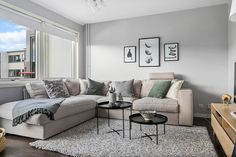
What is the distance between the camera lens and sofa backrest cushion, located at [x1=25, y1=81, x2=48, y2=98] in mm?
3186

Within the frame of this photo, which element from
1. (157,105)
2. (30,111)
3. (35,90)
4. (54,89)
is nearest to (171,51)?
(157,105)

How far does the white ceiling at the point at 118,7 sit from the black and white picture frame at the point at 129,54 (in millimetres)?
835

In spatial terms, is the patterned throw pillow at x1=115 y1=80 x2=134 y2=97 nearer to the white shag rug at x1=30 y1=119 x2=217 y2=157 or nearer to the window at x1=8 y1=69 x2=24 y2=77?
the white shag rug at x1=30 y1=119 x2=217 y2=157

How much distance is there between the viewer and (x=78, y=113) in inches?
123

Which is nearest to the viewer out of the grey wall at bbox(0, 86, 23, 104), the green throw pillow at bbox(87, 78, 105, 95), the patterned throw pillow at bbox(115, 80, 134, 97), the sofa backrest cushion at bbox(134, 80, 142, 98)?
the grey wall at bbox(0, 86, 23, 104)

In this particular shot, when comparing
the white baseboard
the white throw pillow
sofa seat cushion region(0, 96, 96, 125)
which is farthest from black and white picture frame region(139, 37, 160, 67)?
sofa seat cushion region(0, 96, 96, 125)

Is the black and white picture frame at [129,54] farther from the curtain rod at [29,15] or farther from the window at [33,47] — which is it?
the curtain rod at [29,15]

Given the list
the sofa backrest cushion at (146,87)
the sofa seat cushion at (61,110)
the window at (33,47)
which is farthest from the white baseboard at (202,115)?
the window at (33,47)

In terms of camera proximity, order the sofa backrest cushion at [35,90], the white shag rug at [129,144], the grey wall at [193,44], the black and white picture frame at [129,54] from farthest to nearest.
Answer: the black and white picture frame at [129,54] → the grey wall at [193,44] → the sofa backrest cushion at [35,90] → the white shag rug at [129,144]

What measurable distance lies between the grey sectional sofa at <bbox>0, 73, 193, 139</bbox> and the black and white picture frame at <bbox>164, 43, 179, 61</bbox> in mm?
447

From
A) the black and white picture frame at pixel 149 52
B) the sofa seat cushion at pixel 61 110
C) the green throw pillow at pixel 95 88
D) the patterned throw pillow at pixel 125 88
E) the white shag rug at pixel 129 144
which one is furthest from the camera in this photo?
the black and white picture frame at pixel 149 52

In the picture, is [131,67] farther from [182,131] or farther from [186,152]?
[186,152]

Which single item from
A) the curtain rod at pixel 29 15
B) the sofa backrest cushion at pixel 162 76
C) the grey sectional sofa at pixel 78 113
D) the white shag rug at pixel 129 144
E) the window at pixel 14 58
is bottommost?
the white shag rug at pixel 129 144

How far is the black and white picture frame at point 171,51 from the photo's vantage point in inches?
158
